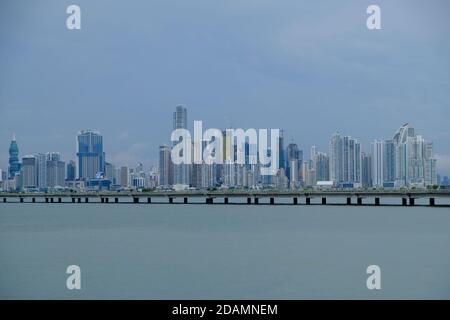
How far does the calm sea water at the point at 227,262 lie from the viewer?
1289cm

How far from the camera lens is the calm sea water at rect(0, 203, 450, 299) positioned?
42.3 ft

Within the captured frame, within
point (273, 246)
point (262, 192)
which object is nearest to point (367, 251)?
point (273, 246)

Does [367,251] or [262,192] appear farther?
[262,192]

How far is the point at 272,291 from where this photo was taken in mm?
13078

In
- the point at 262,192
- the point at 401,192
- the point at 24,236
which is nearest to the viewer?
the point at 24,236

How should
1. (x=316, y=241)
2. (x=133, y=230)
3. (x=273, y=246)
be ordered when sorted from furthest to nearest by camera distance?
(x=133, y=230), (x=316, y=241), (x=273, y=246)

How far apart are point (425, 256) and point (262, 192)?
44525mm

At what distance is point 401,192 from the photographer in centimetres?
5416

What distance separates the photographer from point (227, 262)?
58.3ft
